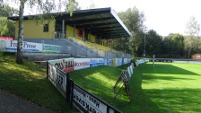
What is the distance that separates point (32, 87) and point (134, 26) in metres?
75.4

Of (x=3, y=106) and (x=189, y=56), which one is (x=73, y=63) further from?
(x=189, y=56)

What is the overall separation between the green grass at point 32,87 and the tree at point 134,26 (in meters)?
71.5

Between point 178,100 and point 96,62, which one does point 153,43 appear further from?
point 178,100

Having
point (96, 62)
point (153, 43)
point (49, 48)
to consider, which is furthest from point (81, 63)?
point (153, 43)

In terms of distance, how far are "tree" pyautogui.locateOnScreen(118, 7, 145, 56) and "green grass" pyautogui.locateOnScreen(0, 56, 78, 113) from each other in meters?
71.5

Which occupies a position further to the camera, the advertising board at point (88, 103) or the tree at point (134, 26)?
the tree at point (134, 26)

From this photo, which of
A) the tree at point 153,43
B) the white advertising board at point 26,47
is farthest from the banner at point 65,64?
the tree at point 153,43

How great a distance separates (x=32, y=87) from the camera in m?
10.1

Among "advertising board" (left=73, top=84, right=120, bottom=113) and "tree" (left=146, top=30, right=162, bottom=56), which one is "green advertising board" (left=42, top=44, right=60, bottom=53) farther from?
"tree" (left=146, top=30, right=162, bottom=56)

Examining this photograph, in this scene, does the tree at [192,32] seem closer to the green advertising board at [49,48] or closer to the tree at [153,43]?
the tree at [153,43]

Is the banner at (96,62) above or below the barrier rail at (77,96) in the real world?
above

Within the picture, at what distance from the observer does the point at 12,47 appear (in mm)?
18906

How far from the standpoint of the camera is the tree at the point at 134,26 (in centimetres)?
8244

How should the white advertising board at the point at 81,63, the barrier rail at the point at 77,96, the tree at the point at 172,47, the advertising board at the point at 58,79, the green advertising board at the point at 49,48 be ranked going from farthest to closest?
the tree at the point at 172,47, the green advertising board at the point at 49,48, the white advertising board at the point at 81,63, the advertising board at the point at 58,79, the barrier rail at the point at 77,96
